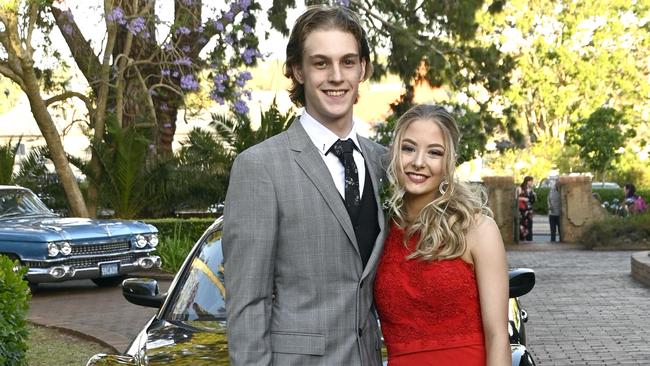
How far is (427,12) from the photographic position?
2605cm

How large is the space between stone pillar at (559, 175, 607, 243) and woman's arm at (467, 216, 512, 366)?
2705 centimetres

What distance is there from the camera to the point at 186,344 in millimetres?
5281

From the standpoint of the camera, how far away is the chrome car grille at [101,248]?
1695 centimetres

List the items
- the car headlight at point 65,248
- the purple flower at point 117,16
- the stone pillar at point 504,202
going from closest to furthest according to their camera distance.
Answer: the car headlight at point 65,248, the purple flower at point 117,16, the stone pillar at point 504,202

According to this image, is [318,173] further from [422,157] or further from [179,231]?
[179,231]

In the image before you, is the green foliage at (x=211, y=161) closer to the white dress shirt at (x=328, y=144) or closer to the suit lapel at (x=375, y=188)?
the suit lapel at (x=375, y=188)

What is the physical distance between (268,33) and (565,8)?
3322cm

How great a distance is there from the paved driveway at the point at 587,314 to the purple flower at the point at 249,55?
620cm

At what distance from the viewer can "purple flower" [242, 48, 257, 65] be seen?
2264cm

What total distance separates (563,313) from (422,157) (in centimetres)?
1111

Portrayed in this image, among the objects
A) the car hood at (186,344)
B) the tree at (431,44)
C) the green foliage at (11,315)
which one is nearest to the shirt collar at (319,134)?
the car hood at (186,344)

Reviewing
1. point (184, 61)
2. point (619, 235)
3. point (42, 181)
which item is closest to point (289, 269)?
point (184, 61)

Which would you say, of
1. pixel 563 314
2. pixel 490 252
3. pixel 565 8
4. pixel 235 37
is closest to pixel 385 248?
pixel 490 252

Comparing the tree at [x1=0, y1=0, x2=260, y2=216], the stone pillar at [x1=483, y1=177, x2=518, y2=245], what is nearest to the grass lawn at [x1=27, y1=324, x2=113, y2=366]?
the tree at [x1=0, y1=0, x2=260, y2=216]
